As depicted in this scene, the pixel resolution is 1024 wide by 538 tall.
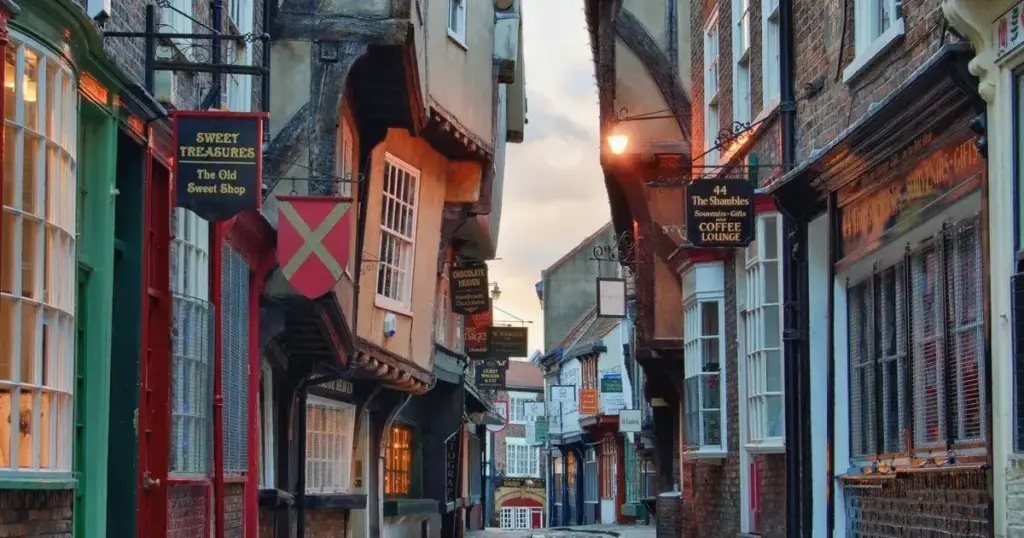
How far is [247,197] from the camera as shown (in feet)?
35.1

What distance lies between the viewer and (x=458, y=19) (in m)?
22.6

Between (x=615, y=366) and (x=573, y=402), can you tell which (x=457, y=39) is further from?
(x=573, y=402)

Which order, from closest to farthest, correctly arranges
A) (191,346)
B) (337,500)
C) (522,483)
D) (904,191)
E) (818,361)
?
1. (904,191)
2. (191,346)
3. (818,361)
4. (337,500)
5. (522,483)

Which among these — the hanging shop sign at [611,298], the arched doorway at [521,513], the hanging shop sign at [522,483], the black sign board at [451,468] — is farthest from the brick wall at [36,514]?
the arched doorway at [521,513]

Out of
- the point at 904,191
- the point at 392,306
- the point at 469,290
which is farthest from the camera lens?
the point at 469,290

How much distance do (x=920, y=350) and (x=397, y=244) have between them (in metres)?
11.3

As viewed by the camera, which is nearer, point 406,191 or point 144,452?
point 144,452

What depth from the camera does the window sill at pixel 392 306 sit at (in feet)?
65.8

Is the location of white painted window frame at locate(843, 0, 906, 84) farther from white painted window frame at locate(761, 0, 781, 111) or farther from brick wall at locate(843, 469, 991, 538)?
white painted window frame at locate(761, 0, 781, 111)

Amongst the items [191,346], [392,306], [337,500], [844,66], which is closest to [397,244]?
[392,306]

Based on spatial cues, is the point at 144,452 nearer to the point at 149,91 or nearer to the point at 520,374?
Result: the point at 149,91

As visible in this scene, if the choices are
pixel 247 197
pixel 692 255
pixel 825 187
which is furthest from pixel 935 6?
pixel 692 255

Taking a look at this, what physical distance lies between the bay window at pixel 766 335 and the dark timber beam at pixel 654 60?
6665 millimetres

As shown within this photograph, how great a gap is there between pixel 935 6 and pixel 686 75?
12.8 m
